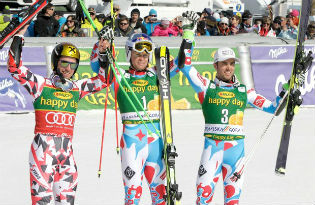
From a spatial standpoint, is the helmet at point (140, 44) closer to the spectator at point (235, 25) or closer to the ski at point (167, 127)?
the ski at point (167, 127)

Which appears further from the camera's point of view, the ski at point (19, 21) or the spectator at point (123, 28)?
the spectator at point (123, 28)

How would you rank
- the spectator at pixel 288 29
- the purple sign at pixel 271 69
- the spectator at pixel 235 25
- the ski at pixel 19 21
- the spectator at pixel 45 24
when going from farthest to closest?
the spectator at pixel 288 29
the spectator at pixel 235 25
the purple sign at pixel 271 69
the spectator at pixel 45 24
the ski at pixel 19 21

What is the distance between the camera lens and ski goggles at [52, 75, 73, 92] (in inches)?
237

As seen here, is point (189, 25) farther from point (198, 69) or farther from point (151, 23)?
point (151, 23)

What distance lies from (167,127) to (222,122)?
24.1 inches

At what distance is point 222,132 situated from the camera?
21.0 ft

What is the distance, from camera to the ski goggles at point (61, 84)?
602 cm

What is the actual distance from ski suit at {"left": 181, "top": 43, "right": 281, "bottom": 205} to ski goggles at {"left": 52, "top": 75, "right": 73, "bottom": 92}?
4.08 feet

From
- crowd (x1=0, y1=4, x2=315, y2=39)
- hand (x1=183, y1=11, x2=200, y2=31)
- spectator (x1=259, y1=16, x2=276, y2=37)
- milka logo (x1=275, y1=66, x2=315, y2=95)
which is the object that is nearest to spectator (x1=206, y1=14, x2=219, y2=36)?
crowd (x1=0, y1=4, x2=315, y2=39)

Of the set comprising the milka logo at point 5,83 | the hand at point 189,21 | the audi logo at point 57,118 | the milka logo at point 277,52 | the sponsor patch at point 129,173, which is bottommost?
the milka logo at point 5,83

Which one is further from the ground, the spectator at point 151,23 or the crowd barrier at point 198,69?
the spectator at point 151,23

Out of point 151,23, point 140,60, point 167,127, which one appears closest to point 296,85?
point 167,127

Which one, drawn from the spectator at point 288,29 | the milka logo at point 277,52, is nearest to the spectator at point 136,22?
the milka logo at point 277,52

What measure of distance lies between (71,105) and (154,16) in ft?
34.8
